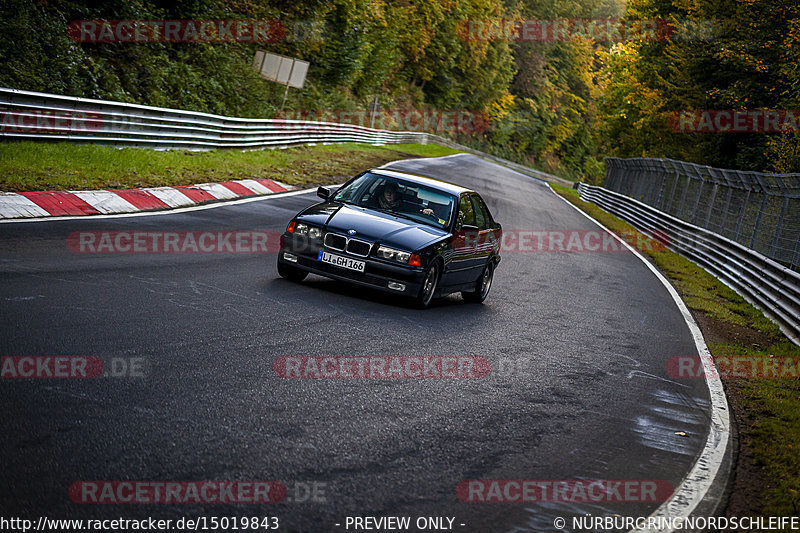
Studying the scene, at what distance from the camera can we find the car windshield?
10188mm

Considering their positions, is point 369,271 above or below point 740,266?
above

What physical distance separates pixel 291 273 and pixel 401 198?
1.62 metres

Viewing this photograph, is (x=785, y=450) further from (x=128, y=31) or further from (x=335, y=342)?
(x=128, y=31)

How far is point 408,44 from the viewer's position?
229ft

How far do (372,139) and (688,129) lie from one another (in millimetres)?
17135

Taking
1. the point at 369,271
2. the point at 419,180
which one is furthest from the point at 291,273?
the point at 419,180

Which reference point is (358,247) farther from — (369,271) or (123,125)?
(123,125)

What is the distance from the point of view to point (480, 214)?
11312 millimetres

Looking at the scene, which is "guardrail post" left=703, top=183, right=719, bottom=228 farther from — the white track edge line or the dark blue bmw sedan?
the dark blue bmw sedan

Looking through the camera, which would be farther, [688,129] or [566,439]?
[688,129]

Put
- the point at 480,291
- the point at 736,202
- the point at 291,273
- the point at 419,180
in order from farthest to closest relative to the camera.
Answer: the point at 736,202 → the point at 480,291 → the point at 419,180 → the point at 291,273

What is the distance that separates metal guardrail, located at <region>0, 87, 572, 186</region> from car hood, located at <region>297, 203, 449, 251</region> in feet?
27.2

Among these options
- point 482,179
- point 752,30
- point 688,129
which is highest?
point 752,30

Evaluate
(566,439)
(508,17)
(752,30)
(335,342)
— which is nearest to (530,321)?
(335,342)
